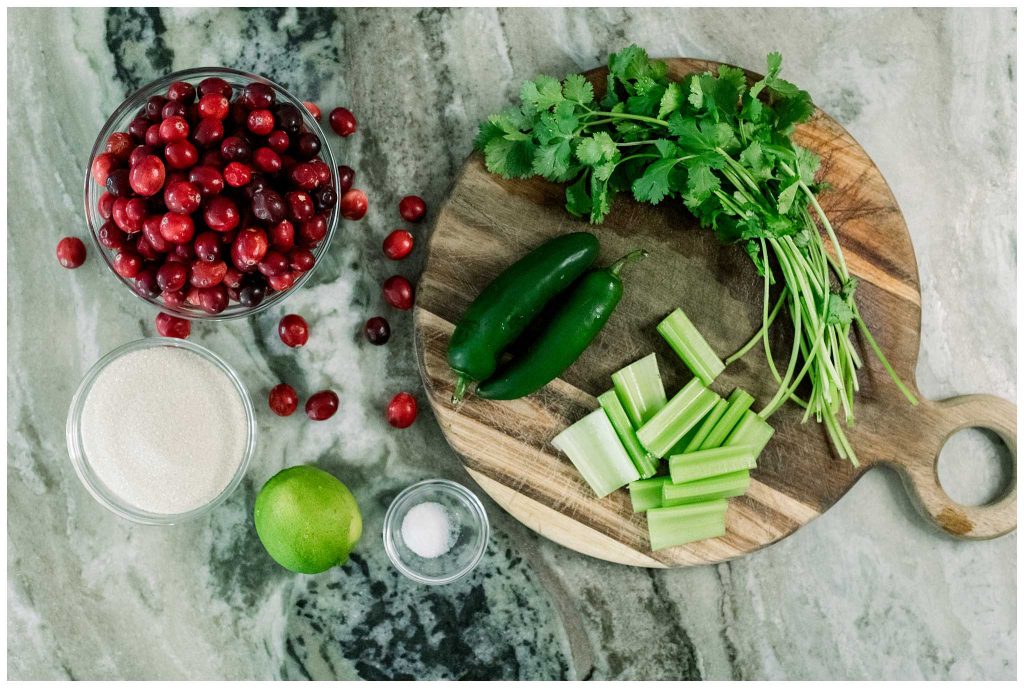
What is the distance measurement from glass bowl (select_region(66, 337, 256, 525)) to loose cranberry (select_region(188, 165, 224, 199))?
53 cm

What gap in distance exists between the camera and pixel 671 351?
2318 millimetres

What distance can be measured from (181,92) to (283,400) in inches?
37.0

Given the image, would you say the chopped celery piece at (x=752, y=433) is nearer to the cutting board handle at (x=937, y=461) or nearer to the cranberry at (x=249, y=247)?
the cutting board handle at (x=937, y=461)

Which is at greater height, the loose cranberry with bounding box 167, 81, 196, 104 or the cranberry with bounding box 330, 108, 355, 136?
the loose cranberry with bounding box 167, 81, 196, 104

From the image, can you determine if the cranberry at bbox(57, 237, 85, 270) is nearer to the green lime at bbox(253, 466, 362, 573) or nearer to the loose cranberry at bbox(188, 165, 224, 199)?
the loose cranberry at bbox(188, 165, 224, 199)

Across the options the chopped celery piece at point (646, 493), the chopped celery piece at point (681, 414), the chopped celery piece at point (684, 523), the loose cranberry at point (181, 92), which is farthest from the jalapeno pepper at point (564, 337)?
the loose cranberry at point (181, 92)

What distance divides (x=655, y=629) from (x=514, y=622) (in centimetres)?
47

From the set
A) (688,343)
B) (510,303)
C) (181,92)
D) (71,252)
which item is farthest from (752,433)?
(71,252)

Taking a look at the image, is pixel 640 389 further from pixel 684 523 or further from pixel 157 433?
pixel 157 433

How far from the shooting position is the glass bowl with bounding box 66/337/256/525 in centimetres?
223

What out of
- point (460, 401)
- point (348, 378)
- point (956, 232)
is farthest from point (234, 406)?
point (956, 232)

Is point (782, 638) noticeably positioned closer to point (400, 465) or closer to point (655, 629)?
point (655, 629)

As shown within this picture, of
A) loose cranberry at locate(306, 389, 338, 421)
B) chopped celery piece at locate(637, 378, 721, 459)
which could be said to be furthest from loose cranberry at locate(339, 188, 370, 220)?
chopped celery piece at locate(637, 378, 721, 459)

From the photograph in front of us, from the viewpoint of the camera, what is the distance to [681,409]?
89.7 inches
